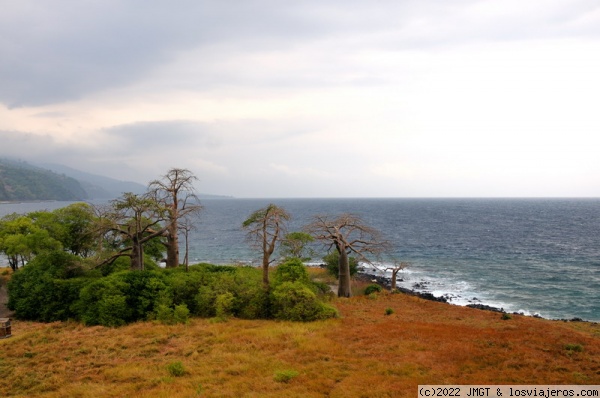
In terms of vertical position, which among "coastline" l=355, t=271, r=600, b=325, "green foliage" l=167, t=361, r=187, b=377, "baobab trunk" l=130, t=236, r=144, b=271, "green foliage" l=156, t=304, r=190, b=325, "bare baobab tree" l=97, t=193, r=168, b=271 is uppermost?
"bare baobab tree" l=97, t=193, r=168, b=271

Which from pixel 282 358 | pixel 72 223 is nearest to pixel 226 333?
pixel 282 358

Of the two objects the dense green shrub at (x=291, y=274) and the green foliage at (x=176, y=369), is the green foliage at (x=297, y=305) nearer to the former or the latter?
the dense green shrub at (x=291, y=274)

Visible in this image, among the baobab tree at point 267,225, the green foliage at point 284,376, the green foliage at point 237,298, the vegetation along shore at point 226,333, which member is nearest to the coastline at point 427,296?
the vegetation along shore at point 226,333

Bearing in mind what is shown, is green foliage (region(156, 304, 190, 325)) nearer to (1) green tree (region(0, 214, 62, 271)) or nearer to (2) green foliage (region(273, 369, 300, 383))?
(2) green foliage (region(273, 369, 300, 383))

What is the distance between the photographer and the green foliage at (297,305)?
73.0ft

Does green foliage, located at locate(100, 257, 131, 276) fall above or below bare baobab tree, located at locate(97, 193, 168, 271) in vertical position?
below

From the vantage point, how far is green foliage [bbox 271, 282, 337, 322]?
22250mm

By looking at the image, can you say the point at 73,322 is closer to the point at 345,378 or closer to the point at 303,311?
the point at 303,311

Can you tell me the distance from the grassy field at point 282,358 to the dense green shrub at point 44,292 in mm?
1696

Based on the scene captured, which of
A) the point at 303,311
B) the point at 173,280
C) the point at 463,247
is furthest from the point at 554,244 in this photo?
the point at 173,280

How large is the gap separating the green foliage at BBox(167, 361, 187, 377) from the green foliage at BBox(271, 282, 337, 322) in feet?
28.6

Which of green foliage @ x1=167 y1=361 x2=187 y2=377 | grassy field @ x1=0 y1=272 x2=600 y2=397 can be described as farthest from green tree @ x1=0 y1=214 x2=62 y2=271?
green foliage @ x1=167 y1=361 x2=187 y2=377

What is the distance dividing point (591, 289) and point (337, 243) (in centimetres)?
3253

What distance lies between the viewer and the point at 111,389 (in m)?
13.2
